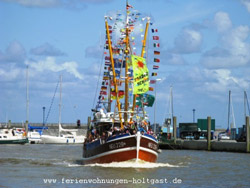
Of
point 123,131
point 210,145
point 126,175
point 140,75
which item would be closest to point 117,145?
point 123,131

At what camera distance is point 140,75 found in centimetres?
4753

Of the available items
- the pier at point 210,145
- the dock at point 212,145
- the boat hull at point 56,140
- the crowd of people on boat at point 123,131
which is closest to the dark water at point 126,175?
the crowd of people on boat at point 123,131

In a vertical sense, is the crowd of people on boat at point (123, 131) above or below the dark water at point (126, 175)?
above

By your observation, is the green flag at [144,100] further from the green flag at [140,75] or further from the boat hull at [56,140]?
the boat hull at [56,140]

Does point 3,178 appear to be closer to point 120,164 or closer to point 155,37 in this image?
point 120,164

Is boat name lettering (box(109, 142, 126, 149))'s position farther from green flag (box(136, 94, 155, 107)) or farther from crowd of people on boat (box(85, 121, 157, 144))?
green flag (box(136, 94, 155, 107))

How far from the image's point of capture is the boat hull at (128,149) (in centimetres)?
Answer: 4597

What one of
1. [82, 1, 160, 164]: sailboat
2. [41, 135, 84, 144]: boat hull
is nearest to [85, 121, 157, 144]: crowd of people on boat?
[82, 1, 160, 164]: sailboat

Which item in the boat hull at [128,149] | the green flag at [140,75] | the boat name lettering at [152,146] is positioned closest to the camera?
the boat hull at [128,149]

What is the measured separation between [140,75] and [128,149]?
17.7ft

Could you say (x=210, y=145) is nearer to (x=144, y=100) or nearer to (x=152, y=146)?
(x=144, y=100)

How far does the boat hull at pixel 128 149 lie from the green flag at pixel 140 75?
3.49 m

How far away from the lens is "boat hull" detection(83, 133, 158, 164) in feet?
151

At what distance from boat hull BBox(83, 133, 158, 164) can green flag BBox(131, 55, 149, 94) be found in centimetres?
349
